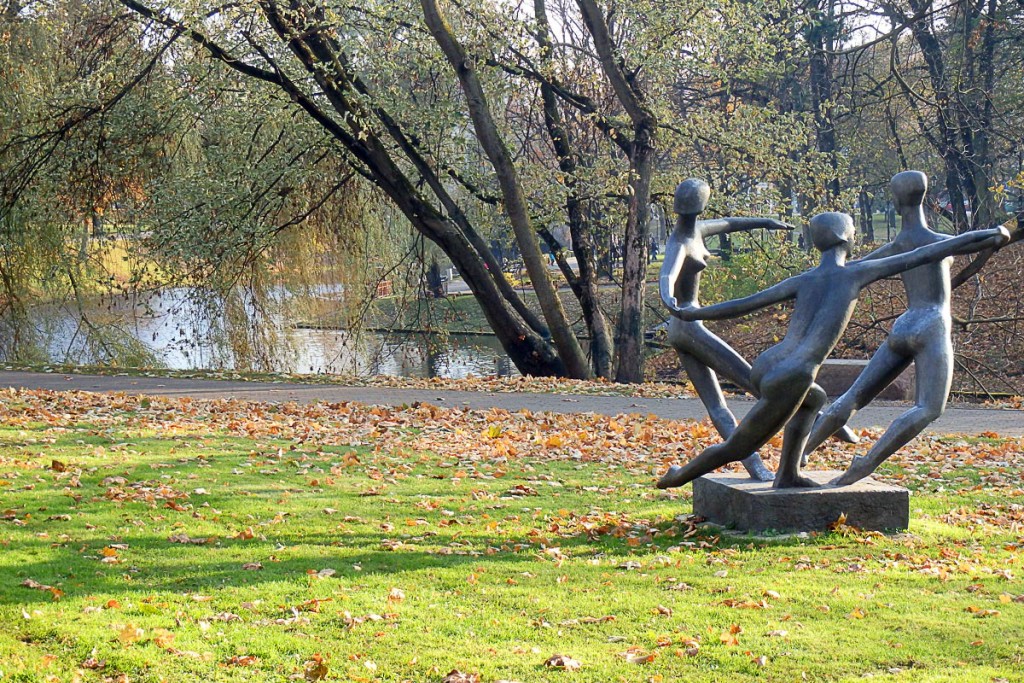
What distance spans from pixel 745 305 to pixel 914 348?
1271mm

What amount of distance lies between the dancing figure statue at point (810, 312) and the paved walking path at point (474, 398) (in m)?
6.59

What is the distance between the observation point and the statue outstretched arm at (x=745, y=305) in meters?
7.05

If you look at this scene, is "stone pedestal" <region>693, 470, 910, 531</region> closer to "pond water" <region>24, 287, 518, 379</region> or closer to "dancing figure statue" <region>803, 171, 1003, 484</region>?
"dancing figure statue" <region>803, 171, 1003, 484</region>

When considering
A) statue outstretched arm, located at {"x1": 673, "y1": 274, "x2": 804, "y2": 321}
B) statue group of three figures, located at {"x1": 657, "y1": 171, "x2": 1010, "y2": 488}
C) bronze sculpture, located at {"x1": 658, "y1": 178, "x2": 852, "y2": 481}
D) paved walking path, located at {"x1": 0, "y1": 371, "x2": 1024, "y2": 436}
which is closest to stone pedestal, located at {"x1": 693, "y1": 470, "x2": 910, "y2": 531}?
statue group of three figures, located at {"x1": 657, "y1": 171, "x2": 1010, "y2": 488}

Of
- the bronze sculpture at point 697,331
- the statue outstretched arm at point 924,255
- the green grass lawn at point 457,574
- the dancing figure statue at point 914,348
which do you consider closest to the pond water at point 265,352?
the green grass lawn at point 457,574

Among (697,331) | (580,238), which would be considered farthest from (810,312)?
(580,238)

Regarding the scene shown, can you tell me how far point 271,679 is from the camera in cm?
474

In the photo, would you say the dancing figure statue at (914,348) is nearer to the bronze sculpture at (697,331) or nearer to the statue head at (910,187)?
the statue head at (910,187)

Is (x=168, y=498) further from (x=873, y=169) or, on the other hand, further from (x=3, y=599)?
(x=873, y=169)

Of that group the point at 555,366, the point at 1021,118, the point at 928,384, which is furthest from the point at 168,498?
the point at 1021,118

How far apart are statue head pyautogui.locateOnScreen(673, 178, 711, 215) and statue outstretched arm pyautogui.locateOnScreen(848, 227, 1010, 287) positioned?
4.15 feet

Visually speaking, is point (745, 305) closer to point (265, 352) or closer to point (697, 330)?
point (697, 330)

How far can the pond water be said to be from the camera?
879 inches

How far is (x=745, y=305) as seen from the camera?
708cm
